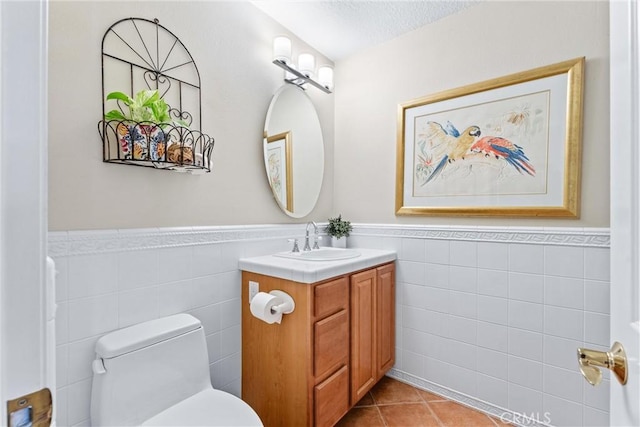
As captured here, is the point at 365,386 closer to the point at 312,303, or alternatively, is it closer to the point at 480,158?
the point at 312,303

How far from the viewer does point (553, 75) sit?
63.6 inches

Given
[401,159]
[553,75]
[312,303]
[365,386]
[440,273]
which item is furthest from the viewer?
[401,159]

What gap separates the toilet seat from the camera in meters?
1.13

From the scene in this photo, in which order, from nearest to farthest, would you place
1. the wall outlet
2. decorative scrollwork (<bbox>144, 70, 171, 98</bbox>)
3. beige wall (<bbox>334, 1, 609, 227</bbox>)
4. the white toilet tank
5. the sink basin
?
the white toilet tank → decorative scrollwork (<bbox>144, 70, 171, 98</bbox>) → beige wall (<bbox>334, 1, 609, 227</bbox>) → the wall outlet → the sink basin

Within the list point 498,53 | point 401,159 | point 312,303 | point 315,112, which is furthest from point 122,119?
point 498,53

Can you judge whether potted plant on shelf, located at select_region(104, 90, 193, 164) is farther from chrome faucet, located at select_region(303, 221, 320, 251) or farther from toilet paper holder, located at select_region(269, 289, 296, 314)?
chrome faucet, located at select_region(303, 221, 320, 251)

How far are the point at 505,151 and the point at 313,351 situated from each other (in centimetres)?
156

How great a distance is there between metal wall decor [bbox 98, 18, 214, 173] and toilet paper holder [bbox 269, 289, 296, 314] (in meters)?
0.72

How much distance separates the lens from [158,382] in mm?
1213

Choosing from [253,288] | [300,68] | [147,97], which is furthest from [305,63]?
[253,288]

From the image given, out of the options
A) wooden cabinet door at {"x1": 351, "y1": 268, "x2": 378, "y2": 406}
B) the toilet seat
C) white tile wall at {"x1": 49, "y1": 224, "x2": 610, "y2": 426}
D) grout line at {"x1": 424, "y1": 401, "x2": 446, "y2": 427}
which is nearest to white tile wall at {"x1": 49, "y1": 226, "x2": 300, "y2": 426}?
white tile wall at {"x1": 49, "y1": 224, "x2": 610, "y2": 426}

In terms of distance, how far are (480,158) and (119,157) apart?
1909 millimetres

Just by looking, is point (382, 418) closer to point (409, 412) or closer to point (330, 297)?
point (409, 412)

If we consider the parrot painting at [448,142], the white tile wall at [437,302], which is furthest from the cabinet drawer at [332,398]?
the parrot painting at [448,142]
